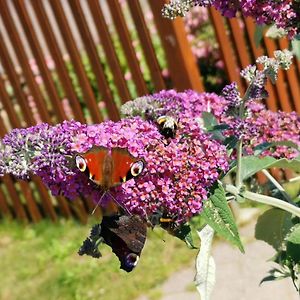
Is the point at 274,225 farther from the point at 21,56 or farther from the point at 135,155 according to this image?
the point at 21,56

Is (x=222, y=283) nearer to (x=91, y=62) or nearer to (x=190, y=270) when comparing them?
(x=190, y=270)

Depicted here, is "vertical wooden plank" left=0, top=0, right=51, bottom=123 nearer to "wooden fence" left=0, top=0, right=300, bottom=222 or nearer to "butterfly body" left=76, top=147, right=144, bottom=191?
"wooden fence" left=0, top=0, right=300, bottom=222

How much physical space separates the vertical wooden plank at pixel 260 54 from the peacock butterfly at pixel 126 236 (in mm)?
2896

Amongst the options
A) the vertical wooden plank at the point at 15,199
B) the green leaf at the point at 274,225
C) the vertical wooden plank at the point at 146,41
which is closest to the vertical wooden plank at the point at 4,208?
the vertical wooden plank at the point at 15,199

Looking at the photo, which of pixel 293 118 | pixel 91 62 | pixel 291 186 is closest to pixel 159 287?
pixel 291 186

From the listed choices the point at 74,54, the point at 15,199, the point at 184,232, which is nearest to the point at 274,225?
the point at 184,232

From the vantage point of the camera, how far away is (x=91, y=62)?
13.9 ft

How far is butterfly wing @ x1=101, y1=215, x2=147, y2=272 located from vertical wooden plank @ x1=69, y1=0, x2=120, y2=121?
9.14ft

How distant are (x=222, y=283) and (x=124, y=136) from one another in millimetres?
2350

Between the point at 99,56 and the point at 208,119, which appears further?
the point at 99,56

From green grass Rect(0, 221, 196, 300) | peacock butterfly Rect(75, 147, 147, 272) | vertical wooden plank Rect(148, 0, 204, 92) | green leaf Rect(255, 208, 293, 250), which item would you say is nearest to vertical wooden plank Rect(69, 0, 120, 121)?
vertical wooden plank Rect(148, 0, 204, 92)

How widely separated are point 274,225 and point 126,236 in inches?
30.2

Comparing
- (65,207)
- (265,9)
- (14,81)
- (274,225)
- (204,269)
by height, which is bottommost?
(65,207)

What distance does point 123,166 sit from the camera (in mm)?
1352
